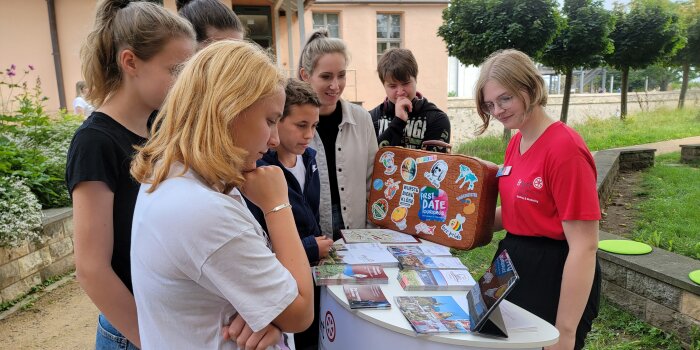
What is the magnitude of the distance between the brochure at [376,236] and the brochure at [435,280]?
1.26ft

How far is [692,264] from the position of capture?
2.87m

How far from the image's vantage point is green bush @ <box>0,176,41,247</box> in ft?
11.6

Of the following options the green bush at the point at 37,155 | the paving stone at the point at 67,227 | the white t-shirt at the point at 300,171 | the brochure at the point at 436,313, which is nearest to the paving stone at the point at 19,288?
the paving stone at the point at 67,227

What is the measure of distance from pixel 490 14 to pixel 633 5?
19.9ft

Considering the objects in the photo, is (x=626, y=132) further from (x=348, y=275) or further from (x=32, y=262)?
(x=32, y=262)

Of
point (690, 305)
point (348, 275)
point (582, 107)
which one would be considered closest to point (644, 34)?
point (582, 107)

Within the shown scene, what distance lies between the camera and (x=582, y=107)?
19250 millimetres

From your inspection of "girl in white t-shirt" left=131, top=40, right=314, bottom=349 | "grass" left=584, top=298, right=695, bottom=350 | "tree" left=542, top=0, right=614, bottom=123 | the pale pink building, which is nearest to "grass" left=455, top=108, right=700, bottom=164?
"tree" left=542, top=0, right=614, bottom=123

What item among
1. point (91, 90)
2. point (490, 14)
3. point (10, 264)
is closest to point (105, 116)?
A: point (91, 90)

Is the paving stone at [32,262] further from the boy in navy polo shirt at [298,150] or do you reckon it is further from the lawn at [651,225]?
the lawn at [651,225]

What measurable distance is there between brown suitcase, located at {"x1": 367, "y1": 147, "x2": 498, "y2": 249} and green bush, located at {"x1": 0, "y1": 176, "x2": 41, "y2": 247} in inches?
120

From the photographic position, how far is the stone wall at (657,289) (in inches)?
105

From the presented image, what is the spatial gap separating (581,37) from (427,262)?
9925 mm

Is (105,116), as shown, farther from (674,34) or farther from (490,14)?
(674,34)
